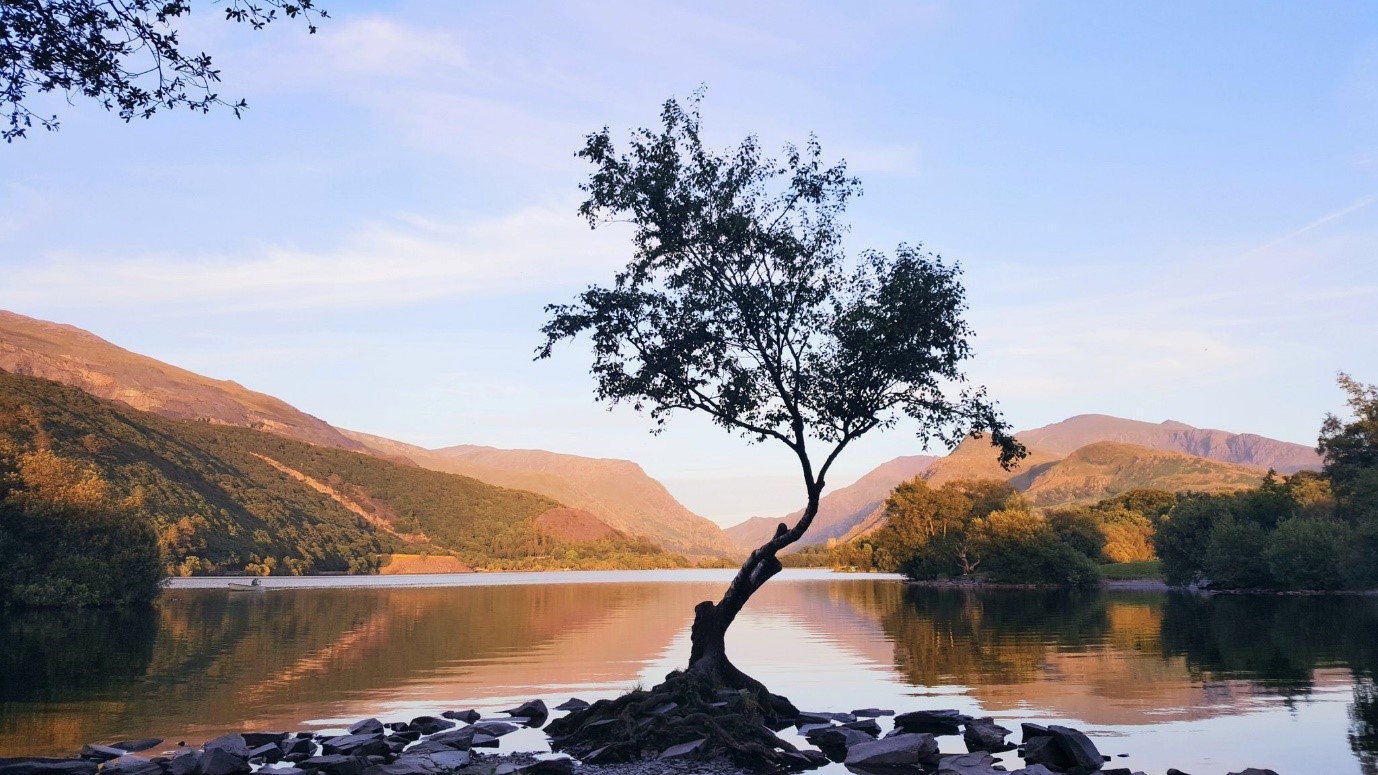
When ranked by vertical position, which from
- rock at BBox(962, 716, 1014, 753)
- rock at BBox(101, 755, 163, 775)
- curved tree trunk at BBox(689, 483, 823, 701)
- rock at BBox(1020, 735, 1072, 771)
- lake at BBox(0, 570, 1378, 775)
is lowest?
lake at BBox(0, 570, 1378, 775)

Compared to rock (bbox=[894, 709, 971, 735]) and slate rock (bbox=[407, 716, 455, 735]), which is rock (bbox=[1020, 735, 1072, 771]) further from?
slate rock (bbox=[407, 716, 455, 735])

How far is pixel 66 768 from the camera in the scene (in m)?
20.3

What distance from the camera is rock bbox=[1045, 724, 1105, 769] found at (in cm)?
2080

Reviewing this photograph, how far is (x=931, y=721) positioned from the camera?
26953mm

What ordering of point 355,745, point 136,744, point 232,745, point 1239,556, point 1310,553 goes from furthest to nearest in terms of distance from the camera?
point 1239,556, point 1310,553, point 136,744, point 355,745, point 232,745

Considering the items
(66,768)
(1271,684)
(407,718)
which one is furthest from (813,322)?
(66,768)

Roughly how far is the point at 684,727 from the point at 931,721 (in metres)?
7.11

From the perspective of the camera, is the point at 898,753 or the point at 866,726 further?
the point at 866,726

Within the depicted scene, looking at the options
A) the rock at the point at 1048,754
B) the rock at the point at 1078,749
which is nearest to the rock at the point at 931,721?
the rock at the point at 1048,754

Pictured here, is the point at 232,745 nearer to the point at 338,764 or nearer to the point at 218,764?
the point at 218,764

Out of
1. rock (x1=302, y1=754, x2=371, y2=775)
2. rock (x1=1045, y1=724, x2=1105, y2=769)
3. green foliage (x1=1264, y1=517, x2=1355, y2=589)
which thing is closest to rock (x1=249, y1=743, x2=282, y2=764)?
rock (x1=302, y1=754, x2=371, y2=775)

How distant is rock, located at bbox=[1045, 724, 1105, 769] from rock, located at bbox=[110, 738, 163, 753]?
69.5 ft

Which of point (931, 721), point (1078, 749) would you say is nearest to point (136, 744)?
point (931, 721)

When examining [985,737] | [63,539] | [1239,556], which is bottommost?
[985,737]
